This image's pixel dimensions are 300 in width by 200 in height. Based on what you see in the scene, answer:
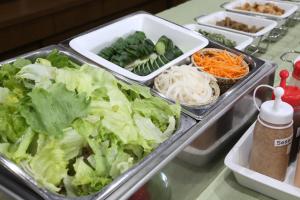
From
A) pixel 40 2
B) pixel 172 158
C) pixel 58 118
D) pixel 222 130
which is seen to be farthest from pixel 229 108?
pixel 40 2

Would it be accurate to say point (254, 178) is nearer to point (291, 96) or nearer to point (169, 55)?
point (291, 96)

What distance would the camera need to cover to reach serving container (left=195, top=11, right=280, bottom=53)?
1679 millimetres

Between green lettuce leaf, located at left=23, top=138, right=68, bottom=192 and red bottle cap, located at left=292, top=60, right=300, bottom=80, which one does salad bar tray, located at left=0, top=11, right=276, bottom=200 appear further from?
red bottle cap, located at left=292, top=60, right=300, bottom=80

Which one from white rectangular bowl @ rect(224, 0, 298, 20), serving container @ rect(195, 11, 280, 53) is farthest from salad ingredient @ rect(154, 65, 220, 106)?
white rectangular bowl @ rect(224, 0, 298, 20)

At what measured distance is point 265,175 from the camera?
950 mm

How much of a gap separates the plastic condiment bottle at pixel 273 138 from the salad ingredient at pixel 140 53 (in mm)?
471

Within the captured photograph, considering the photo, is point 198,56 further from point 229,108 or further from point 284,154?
point 284,154

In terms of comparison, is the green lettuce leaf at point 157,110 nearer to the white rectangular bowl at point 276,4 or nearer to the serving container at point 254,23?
the serving container at point 254,23

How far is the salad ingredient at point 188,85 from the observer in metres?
1.12

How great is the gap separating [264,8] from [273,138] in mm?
1279

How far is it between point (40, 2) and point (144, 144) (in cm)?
208

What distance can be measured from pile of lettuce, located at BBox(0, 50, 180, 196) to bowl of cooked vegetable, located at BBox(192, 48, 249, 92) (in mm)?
295

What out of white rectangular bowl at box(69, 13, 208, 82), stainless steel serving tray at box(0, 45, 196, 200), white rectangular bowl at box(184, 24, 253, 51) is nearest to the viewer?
stainless steel serving tray at box(0, 45, 196, 200)

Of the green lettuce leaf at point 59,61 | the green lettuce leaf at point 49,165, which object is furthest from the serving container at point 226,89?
the green lettuce leaf at point 49,165
